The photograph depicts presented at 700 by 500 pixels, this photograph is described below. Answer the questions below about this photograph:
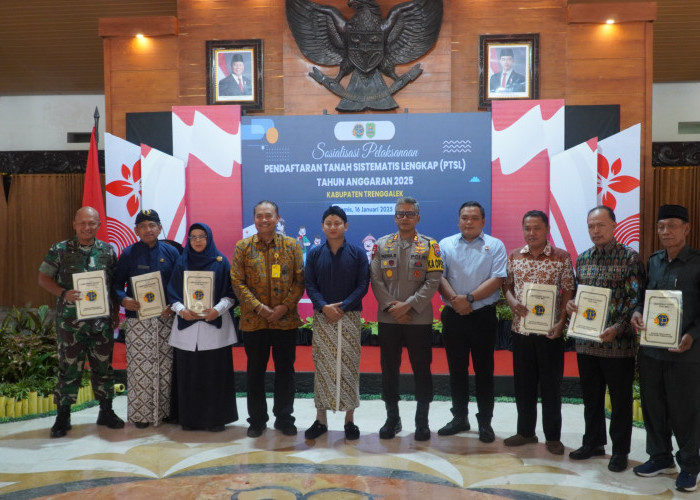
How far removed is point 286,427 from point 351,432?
42cm

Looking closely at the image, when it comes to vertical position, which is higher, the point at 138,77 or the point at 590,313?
the point at 138,77

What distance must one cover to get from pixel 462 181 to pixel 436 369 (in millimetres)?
1988

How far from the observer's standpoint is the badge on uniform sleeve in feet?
12.4

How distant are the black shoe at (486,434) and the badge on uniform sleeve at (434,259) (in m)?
1.01

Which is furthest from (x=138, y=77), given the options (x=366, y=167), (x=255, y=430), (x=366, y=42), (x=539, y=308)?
(x=539, y=308)

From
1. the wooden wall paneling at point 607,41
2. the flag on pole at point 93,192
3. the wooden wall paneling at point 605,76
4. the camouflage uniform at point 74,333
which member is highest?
the wooden wall paneling at point 607,41

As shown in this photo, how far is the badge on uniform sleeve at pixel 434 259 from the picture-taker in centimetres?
378

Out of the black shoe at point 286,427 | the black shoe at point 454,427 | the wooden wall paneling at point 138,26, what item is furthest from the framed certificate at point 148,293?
the wooden wall paneling at point 138,26

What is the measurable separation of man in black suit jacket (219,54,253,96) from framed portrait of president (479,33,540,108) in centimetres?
247

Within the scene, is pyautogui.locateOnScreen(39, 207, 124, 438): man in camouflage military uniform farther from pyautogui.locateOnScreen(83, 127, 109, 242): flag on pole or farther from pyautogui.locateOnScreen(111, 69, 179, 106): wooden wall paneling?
pyautogui.locateOnScreen(111, 69, 179, 106): wooden wall paneling

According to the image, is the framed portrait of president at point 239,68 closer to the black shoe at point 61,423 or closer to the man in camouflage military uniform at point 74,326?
the man in camouflage military uniform at point 74,326

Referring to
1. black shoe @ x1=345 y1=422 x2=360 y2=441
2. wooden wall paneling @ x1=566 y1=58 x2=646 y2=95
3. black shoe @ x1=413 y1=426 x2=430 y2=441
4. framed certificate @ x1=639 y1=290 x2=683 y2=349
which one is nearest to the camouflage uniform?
black shoe @ x1=345 y1=422 x2=360 y2=441

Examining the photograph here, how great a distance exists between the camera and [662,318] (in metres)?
3.09

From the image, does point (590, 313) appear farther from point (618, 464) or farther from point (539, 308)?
point (618, 464)
